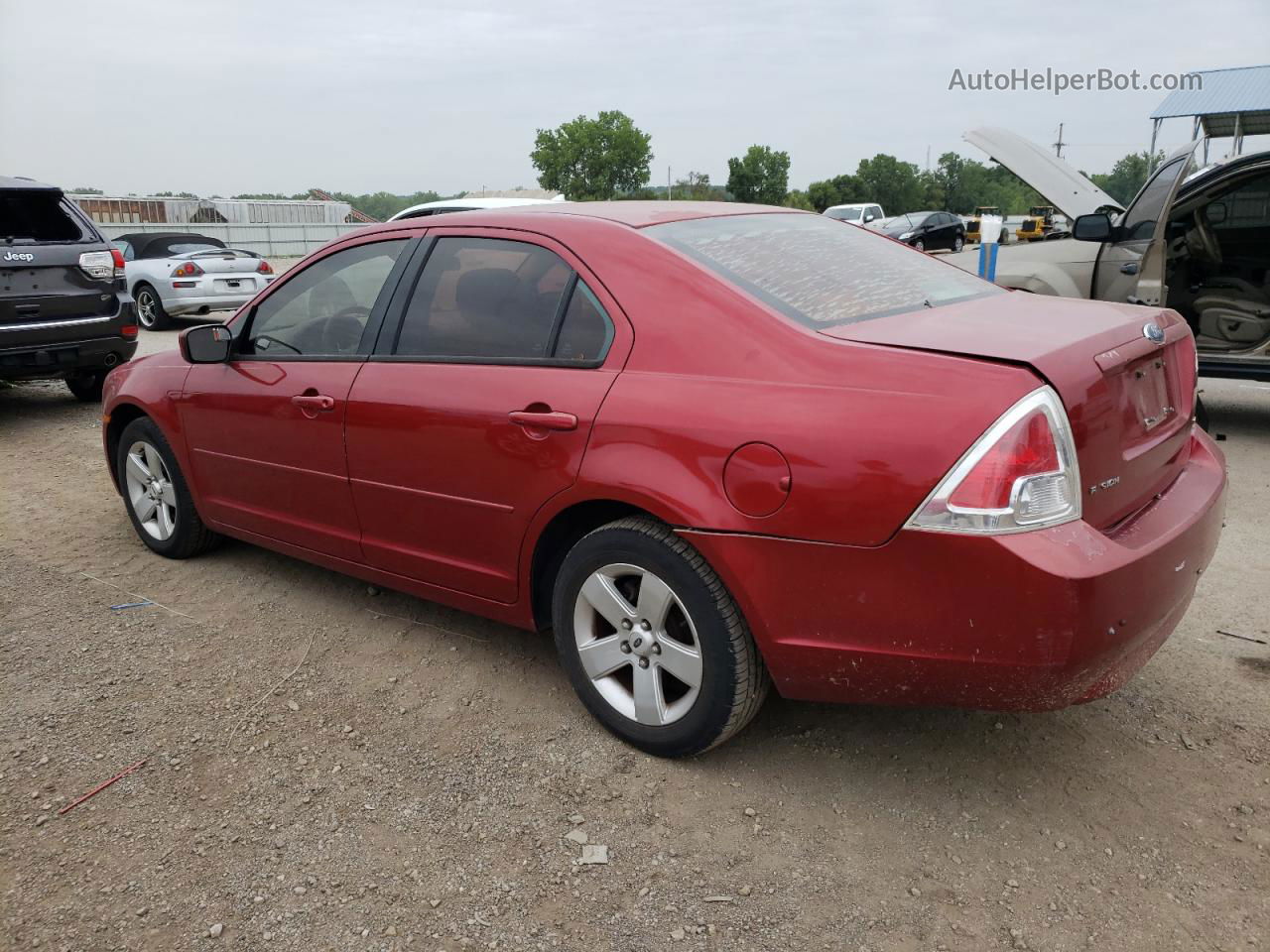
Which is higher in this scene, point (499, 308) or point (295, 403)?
point (499, 308)

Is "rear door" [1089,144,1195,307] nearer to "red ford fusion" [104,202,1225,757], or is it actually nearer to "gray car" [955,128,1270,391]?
"gray car" [955,128,1270,391]

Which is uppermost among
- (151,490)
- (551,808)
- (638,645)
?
(151,490)

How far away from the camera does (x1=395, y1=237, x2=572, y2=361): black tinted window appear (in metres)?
3.07

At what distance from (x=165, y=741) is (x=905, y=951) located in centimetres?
225

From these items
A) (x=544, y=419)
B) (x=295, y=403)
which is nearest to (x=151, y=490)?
(x=295, y=403)

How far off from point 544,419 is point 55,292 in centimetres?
640

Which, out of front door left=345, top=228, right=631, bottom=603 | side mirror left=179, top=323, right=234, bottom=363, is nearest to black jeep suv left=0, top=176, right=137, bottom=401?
side mirror left=179, top=323, right=234, bottom=363

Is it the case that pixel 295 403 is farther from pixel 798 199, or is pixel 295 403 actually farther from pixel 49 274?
pixel 798 199

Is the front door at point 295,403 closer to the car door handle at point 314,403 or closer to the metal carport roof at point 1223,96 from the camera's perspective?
the car door handle at point 314,403

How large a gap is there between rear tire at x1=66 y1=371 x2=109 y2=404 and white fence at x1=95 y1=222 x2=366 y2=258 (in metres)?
25.5

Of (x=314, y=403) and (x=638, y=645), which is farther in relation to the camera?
(x=314, y=403)

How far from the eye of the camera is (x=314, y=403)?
A: 3.58 metres

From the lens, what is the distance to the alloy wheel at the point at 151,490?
15.0 feet

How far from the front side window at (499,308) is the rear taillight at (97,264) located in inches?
224
